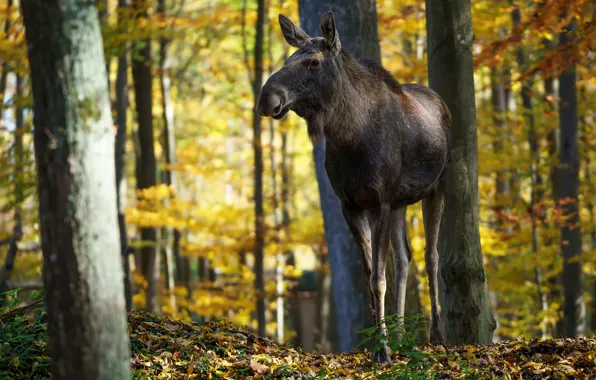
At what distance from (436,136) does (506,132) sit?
12.3m

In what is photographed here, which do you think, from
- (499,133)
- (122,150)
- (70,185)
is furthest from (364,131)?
(499,133)

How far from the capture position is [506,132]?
18.4 m

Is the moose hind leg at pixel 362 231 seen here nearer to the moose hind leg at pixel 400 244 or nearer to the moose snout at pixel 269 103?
the moose hind leg at pixel 400 244

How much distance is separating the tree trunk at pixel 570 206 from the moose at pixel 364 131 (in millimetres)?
Result: 8722

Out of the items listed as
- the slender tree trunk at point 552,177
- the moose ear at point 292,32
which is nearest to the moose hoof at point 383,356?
the moose ear at point 292,32

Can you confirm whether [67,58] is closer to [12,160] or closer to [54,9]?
[54,9]

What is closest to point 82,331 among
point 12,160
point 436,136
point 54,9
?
point 54,9

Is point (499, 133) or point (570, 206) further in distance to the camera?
point (499, 133)

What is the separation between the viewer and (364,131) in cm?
592

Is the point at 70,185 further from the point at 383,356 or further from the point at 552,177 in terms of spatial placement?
the point at 552,177

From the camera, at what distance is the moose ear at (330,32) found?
18.3 ft

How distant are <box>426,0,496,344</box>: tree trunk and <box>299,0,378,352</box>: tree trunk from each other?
1690mm

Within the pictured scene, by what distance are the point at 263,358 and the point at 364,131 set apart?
1.95 metres

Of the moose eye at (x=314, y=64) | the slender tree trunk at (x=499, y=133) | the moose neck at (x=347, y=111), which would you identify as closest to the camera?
the moose eye at (x=314, y=64)
